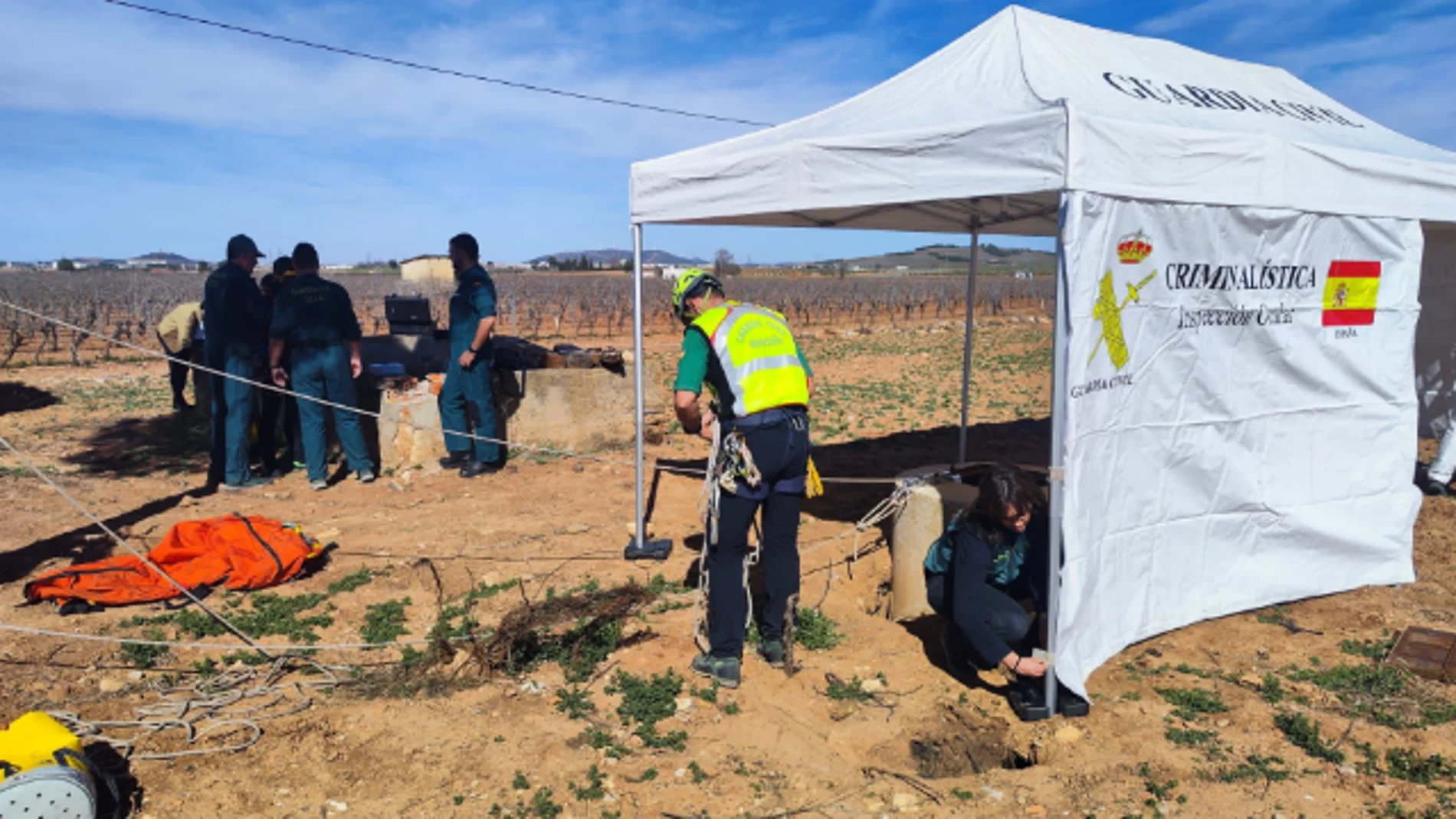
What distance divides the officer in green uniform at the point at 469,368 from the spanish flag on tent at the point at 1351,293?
212 inches

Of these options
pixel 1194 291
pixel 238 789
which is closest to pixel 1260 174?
pixel 1194 291

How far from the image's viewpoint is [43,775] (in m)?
2.71

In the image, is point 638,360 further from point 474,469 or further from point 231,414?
point 231,414

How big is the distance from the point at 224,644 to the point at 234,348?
3515 mm

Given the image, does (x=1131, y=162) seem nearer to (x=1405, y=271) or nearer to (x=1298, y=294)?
(x=1298, y=294)

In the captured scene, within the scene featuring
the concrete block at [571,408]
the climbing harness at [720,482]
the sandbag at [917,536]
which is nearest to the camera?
the climbing harness at [720,482]

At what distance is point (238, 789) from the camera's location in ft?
10.5

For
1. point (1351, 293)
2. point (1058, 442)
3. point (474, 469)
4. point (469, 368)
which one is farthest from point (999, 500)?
point (474, 469)

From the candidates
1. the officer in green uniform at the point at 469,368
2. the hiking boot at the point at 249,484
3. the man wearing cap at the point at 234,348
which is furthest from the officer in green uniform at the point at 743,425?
the hiking boot at the point at 249,484

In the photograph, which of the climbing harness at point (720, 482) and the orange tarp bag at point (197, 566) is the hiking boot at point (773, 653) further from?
the orange tarp bag at point (197, 566)

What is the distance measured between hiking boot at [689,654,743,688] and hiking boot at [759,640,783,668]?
0.16m

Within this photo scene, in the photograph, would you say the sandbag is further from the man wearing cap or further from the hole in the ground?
the man wearing cap

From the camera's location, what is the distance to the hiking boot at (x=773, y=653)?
4.18 m

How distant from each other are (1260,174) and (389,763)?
14.3 ft
